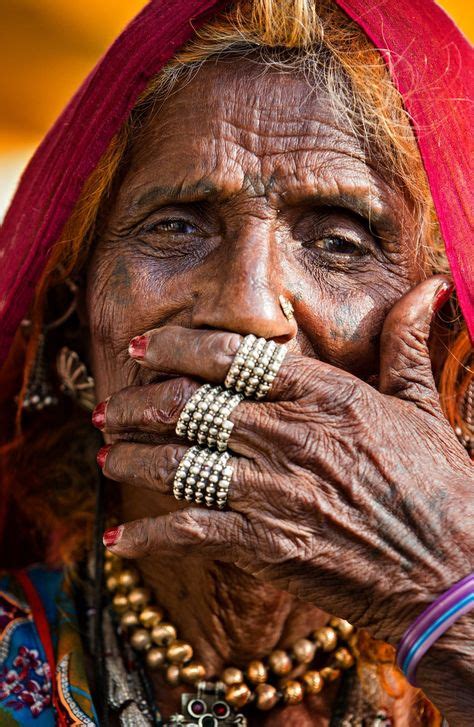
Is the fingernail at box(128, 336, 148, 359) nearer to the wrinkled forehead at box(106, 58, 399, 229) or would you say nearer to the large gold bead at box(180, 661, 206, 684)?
the wrinkled forehead at box(106, 58, 399, 229)

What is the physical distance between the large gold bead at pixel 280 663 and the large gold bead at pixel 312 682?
1.9 inches

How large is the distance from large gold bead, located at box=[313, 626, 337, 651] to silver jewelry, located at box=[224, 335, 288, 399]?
798mm

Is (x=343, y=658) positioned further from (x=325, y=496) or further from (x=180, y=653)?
(x=325, y=496)

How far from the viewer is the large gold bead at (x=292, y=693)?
7.06 feet

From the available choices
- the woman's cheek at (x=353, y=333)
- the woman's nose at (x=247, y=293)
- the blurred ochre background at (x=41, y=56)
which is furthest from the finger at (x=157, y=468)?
the blurred ochre background at (x=41, y=56)

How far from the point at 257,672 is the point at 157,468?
2.34ft

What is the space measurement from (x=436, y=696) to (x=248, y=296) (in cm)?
89

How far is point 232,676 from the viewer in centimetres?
217

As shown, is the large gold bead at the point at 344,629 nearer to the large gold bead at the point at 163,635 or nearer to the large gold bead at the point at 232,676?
the large gold bead at the point at 232,676

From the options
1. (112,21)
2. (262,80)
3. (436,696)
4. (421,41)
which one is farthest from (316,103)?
(112,21)

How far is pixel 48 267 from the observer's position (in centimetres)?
230

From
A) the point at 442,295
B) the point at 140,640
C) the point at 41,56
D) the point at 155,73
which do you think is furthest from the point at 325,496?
the point at 41,56

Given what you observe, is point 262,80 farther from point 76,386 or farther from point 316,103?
point 76,386

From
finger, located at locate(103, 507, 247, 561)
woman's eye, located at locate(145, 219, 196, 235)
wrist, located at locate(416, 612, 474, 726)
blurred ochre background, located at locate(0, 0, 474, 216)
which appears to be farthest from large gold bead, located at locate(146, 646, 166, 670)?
blurred ochre background, located at locate(0, 0, 474, 216)
